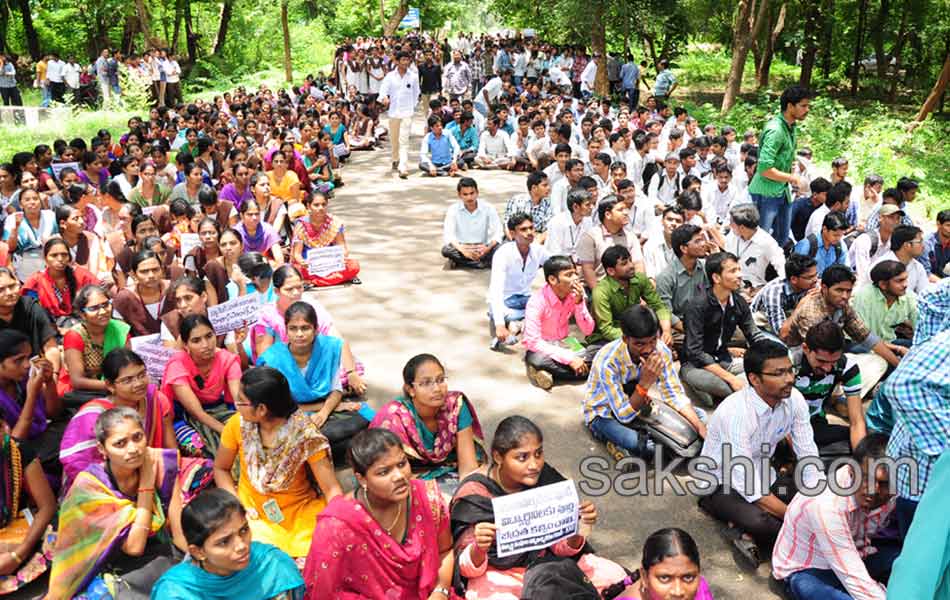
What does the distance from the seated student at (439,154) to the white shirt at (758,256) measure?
6.83 metres

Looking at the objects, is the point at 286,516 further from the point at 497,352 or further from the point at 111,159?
the point at 111,159

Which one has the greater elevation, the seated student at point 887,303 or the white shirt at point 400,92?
the white shirt at point 400,92

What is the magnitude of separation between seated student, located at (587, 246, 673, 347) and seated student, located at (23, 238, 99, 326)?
12.1 ft

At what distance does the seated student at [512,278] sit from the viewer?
6211mm

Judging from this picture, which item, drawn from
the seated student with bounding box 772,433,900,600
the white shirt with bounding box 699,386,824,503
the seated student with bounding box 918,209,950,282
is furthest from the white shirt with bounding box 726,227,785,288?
the seated student with bounding box 772,433,900,600

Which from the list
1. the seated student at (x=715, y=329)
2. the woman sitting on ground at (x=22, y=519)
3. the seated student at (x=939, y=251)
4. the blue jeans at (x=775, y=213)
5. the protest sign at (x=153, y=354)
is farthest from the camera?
the blue jeans at (x=775, y=213)

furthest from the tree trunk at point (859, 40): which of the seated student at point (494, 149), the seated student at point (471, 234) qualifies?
the seated student at point (471, 234)

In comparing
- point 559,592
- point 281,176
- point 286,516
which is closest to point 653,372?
point 559,592

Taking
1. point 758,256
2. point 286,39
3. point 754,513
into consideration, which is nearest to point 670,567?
point 754,513

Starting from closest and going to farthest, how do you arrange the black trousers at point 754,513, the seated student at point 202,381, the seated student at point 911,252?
the black trousers at point 754,513, the seated student at point 202,381, the seated student at point 911,252

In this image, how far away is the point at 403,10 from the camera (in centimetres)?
2775

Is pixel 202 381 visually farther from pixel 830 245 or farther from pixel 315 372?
pixel 830 245

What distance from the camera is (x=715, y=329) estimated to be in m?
5.45

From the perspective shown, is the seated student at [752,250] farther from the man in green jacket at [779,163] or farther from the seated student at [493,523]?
the seated student at [493,523]
